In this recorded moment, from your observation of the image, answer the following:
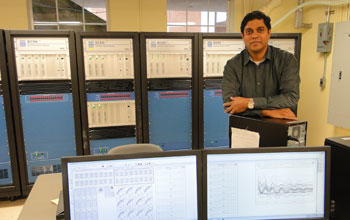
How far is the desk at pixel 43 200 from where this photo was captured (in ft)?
4.00

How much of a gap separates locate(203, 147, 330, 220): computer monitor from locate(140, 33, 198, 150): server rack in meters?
2.06

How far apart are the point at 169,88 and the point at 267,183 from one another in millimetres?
2114

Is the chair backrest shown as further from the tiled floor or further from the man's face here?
the tiled floor

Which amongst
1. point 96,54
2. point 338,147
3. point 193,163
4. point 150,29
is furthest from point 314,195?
point 150,29

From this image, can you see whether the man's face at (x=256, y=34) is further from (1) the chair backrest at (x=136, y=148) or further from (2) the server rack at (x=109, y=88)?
(2) the server rack at (x=109, y=88)

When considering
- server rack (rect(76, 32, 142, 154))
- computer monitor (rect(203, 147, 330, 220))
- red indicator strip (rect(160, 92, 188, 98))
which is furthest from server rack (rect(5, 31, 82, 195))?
computer monitor (rect(203, 147, 330, 220))

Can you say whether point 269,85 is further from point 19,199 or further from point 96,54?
point 19,199

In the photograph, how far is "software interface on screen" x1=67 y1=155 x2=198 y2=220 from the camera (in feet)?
2.98

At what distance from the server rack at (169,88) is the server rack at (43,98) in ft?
2.51

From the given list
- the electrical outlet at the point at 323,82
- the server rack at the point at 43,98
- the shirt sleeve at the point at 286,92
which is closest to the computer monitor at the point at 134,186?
the shirt sleeve at the point at 286,92

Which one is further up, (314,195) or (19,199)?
(314,195)

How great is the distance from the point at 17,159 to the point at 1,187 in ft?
1.10

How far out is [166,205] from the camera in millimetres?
947

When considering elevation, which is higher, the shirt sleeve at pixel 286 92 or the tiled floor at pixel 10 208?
the shirt sleeve at pixel 286 92
